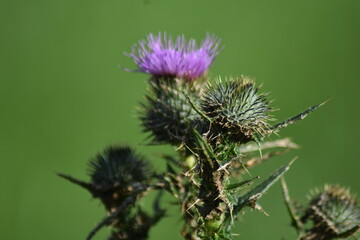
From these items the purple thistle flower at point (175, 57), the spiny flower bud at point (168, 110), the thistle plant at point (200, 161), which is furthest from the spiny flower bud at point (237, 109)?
the purple thistle flower at point (175, 57)

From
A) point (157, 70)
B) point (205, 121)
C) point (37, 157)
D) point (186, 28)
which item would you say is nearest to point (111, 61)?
point (186, 28)

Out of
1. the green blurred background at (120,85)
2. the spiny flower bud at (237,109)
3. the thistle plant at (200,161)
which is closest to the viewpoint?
the thistle plant at (200,161)

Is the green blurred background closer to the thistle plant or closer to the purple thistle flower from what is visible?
the thistle plant

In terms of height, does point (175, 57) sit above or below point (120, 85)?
below

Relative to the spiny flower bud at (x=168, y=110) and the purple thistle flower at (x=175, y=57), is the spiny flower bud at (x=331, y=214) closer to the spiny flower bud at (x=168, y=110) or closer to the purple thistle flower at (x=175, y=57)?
the spiny flower bud at (x=168, y=110)

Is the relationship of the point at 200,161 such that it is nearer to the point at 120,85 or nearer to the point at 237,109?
the point at 237,109

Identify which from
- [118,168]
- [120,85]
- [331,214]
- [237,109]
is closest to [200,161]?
[237,109]

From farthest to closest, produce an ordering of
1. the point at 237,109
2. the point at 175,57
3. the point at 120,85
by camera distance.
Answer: the point at 120,85 < the point at 175,57 < the point at 237,109

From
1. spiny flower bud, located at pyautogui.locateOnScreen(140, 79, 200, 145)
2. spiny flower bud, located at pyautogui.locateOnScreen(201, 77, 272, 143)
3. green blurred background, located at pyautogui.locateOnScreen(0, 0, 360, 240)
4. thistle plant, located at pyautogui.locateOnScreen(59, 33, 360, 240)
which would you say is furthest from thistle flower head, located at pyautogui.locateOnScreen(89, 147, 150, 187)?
green blurred background, located at pyautogui.locateOnScreen(0, 0, 360, 240)
